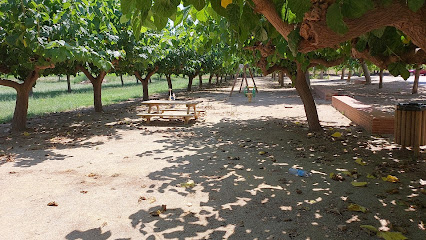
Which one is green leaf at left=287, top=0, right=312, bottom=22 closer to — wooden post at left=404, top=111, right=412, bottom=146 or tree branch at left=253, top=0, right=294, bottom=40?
tree branch at left=253, top=0, right=294, bottom=40

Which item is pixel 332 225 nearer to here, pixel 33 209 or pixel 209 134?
pixel 33 209

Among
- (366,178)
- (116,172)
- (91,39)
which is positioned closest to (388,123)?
(366,178)

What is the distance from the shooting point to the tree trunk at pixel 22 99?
8.98 m

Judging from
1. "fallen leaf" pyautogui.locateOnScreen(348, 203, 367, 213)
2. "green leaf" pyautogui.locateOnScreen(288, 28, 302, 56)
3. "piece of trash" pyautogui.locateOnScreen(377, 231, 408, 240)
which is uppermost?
"green leaf" pyautogui.locateOnScreen(288, 28, 302, 56)

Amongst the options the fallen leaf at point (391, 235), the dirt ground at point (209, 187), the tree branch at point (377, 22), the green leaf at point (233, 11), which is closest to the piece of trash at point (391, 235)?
the fallen leaf at point (391, 235)

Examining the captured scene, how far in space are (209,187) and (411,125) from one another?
10.9 ft

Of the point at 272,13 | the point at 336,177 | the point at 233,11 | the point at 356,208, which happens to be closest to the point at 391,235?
the point at 356,208

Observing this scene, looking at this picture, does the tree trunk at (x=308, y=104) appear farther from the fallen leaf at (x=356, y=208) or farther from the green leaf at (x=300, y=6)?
the green leaf at (x=300, y=6)

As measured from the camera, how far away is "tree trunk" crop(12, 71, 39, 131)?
8.98 meters

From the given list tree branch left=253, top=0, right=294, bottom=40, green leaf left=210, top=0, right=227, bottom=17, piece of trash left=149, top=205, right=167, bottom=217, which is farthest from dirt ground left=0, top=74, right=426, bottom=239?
green leaf left=210, top=0, right=227, bottom=17

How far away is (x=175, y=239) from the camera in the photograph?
3.00 m

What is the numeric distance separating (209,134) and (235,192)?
434 cm

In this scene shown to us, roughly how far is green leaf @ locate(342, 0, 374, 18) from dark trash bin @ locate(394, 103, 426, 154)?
3.95 metres

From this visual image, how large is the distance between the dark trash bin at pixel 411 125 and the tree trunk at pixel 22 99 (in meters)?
8.60
